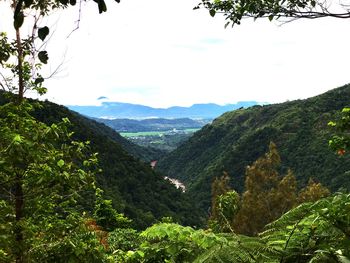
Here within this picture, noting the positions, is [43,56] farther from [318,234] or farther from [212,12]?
[212,12]

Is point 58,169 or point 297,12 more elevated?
point 297,12

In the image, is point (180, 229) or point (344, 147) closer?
point (180, 229)

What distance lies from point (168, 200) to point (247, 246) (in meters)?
78.6

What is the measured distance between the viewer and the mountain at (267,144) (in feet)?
260

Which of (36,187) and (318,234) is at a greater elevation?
(318,234)

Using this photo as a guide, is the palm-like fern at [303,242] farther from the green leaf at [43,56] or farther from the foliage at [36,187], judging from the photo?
the foliage at [36,187]

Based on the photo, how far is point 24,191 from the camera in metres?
8.44

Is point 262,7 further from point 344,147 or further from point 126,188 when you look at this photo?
point 126,188

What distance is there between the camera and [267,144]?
105 metres

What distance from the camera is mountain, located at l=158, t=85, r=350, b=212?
79312 millimetres

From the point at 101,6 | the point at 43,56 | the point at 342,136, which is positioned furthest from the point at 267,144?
the point at 101,6

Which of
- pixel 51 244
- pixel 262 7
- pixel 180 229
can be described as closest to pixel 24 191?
pixel 51 244

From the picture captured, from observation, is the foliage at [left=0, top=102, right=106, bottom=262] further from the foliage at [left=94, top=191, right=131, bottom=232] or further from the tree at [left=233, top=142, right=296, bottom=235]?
the tree at [left=233, top=142, right=296, bottom=235]

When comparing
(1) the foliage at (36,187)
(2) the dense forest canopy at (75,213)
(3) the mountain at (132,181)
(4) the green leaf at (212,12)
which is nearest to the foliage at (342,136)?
(2) the dense forest canopy at (75,213)
